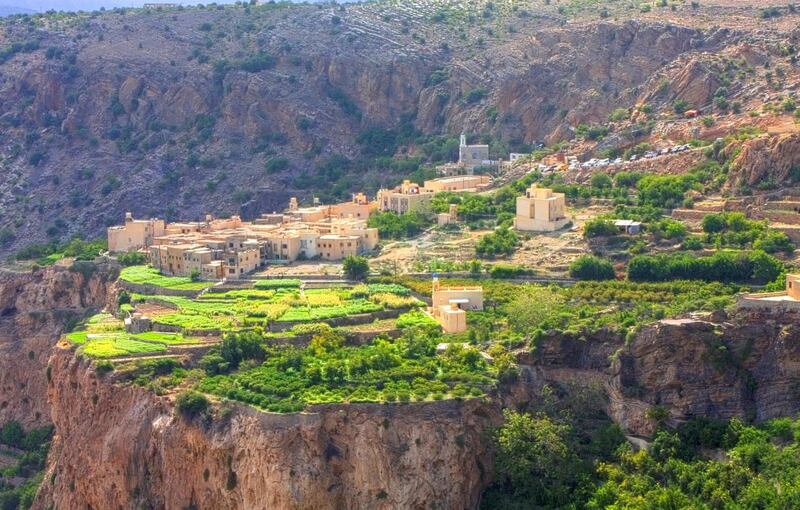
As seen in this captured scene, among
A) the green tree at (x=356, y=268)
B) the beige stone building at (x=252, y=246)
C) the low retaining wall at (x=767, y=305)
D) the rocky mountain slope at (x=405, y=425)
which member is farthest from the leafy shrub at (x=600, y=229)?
the low retaining wall at (x=767, y=305)

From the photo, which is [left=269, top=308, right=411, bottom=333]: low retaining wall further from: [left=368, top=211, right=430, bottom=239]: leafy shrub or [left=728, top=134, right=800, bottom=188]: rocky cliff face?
[left=728, top=134, right=800, bottom=188]: rocky cliff face

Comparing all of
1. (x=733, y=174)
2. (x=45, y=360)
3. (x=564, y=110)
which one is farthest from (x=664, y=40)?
(x=45, y=360)

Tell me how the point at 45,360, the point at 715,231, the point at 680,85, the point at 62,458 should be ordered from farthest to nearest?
the point at 680,85
the point at 45,360
the point at 715,231
the point at 62,458

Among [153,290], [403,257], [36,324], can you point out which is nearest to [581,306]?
[403,257]

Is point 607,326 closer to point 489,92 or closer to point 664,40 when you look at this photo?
point 664,40

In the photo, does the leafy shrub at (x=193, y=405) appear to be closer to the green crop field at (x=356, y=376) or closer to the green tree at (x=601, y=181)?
the green crop field at (x=356, y=376)

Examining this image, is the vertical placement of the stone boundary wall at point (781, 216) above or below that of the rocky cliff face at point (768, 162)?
below

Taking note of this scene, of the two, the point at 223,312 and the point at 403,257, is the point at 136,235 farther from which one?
the point at 223,312
